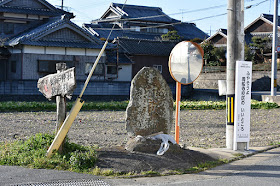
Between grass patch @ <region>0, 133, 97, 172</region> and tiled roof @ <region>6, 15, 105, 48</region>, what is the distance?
18228mm

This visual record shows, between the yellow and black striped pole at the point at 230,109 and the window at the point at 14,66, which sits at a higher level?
the window at the point at 14,66

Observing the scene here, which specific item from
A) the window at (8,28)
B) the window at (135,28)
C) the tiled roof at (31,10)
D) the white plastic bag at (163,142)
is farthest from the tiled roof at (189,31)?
the white plastic bag at (163,142)

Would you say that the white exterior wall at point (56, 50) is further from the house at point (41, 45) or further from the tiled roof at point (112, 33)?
the tiled roof at point (112, 33)

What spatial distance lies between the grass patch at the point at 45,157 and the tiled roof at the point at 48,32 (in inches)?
718

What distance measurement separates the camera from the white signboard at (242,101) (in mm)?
8422

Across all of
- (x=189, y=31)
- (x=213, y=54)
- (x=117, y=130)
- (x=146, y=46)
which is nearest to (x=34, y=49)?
(x=146, y=46)

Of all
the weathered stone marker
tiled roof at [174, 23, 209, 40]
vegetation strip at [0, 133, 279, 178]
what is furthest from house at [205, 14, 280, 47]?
vegetation strip at [0, 133, 279, 178]

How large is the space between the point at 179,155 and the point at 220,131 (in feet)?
16.4

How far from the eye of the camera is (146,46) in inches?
1307

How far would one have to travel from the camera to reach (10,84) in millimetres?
22594

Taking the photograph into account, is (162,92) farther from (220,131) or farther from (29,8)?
(29,8)

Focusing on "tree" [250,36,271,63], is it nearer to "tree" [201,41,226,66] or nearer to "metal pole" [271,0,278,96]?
"tree" [201,41,226,66]

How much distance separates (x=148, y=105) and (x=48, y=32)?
19.7m

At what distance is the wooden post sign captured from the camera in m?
6.68
